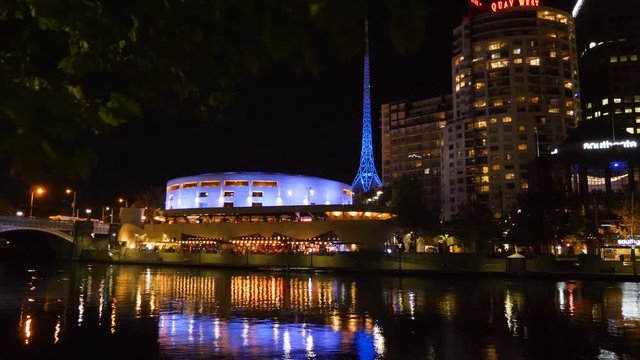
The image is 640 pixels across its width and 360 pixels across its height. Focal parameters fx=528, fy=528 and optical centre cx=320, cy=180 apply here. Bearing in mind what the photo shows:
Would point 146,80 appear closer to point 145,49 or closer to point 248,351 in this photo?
point 145,49

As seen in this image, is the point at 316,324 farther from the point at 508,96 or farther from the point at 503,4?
Result: the point at 503,4

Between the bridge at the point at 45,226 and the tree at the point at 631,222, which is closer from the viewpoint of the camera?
the tree at the point at 631,222

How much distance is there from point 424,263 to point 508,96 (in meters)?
86.4

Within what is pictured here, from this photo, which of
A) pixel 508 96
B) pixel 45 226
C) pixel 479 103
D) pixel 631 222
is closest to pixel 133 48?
pixel 631 222

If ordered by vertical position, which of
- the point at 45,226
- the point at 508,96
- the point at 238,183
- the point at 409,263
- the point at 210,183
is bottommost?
the point at 409,263

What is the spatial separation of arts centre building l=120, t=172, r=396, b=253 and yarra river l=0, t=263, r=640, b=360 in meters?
49.0

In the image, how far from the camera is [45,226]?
287ft

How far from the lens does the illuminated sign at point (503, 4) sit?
130m

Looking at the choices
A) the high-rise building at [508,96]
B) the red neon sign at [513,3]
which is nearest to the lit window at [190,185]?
the high-rise building at [508,96]

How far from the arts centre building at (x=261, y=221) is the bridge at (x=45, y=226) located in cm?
840

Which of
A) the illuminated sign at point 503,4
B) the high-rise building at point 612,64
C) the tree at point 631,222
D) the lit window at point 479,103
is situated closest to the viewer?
the tree at point 631,222

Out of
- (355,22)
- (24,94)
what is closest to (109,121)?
(24,94)

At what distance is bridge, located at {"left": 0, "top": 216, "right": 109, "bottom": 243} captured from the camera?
8044 cm

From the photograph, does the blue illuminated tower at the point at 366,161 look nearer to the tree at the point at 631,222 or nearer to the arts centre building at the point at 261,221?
the arts centre building at the point at 261,221
